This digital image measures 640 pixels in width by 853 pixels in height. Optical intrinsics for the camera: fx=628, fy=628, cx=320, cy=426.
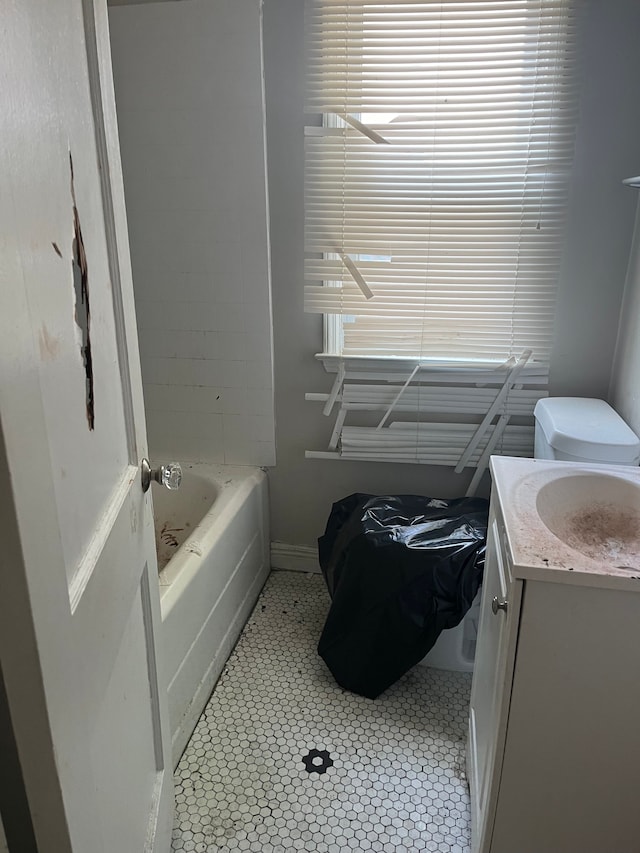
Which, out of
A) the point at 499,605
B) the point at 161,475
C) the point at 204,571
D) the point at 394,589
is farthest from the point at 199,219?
the point at 499,605

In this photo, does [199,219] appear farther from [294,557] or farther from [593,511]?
[593,511]

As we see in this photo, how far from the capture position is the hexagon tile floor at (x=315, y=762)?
1572 mm

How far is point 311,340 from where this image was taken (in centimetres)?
237

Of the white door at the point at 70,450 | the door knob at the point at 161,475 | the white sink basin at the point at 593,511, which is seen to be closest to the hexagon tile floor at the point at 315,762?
the white door at the point at 70,450

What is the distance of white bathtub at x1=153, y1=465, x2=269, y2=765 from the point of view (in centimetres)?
174

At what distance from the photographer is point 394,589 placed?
6.26 feet

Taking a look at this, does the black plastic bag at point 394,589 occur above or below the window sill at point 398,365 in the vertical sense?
below

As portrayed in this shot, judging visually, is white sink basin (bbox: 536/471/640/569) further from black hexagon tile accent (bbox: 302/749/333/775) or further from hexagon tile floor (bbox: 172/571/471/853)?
black hexagon tile accent (bbox: 302/749/333/775)

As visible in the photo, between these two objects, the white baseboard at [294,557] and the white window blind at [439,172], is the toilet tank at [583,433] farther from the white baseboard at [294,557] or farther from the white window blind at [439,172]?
the white baseboard at [294,557]

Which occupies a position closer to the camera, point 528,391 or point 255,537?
point 528,391

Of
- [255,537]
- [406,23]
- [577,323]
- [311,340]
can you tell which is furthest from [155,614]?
[406,23]

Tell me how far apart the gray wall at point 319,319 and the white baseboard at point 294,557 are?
0.18ft

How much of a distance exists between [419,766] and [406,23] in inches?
88.1

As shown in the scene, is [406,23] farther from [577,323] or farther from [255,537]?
[255,537]
